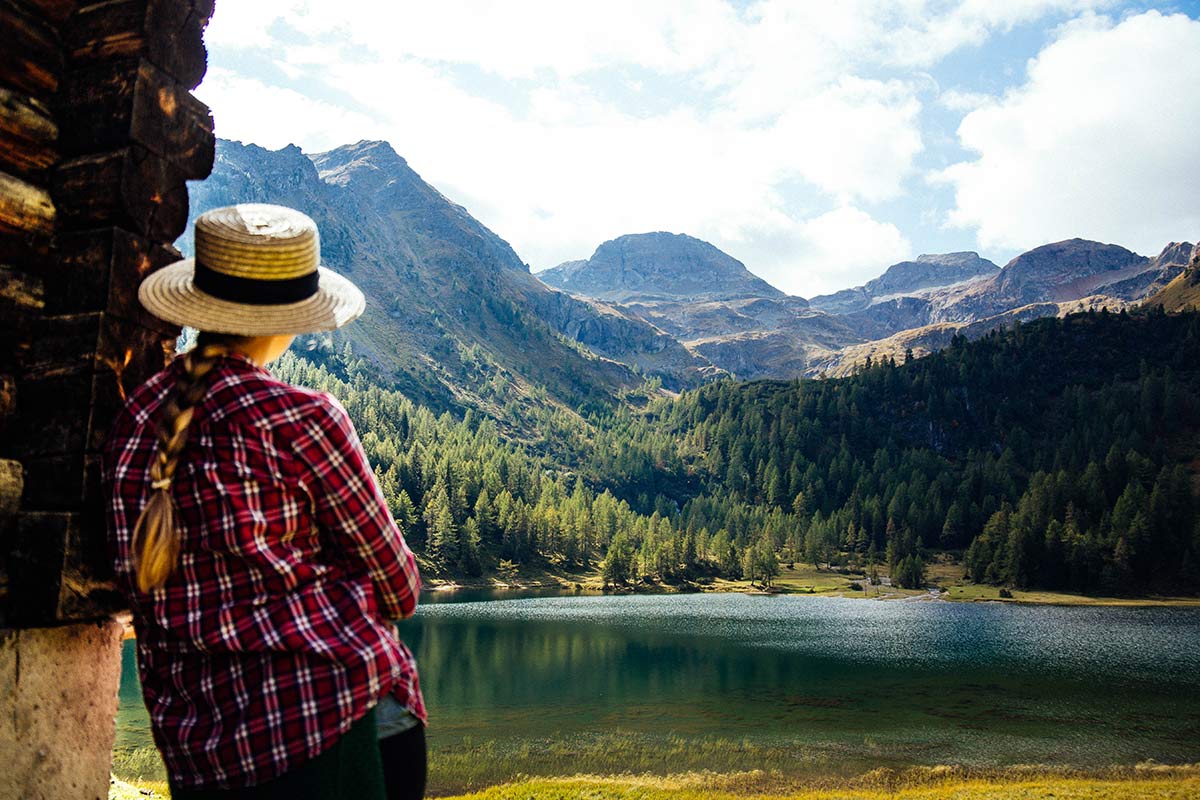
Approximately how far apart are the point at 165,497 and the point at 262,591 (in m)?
0.42

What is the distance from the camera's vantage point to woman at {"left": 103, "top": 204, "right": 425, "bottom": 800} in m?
2.47

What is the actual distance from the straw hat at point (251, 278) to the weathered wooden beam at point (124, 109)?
1.69 metres

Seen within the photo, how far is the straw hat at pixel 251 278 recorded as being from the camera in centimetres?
278

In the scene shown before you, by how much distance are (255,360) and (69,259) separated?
6.14 ft

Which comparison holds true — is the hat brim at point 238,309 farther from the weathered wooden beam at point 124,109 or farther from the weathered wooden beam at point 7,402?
the weathered wooden beam at point 124,109

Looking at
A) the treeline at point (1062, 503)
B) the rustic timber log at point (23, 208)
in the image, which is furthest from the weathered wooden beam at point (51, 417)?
the treeline at point (1062, 503)

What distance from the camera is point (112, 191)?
404 centimetres

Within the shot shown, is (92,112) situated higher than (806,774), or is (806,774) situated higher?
(92,112)

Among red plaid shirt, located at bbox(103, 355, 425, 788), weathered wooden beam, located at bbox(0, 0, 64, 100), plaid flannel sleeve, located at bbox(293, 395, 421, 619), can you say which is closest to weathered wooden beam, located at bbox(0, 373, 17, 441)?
weathered wooden beam, located at bbox(0, 0, 64, 100)

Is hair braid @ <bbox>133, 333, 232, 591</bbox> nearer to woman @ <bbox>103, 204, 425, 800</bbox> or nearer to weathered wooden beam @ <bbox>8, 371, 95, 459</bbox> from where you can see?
woman @ <bbox>103, 204, 425, 800</bbox>

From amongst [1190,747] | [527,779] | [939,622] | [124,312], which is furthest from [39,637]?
[939,622]

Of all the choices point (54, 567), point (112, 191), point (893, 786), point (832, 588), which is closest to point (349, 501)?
point (54, 567)

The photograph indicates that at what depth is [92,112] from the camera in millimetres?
4164

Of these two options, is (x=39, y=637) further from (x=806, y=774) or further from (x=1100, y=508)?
(x=1100, y=508)
